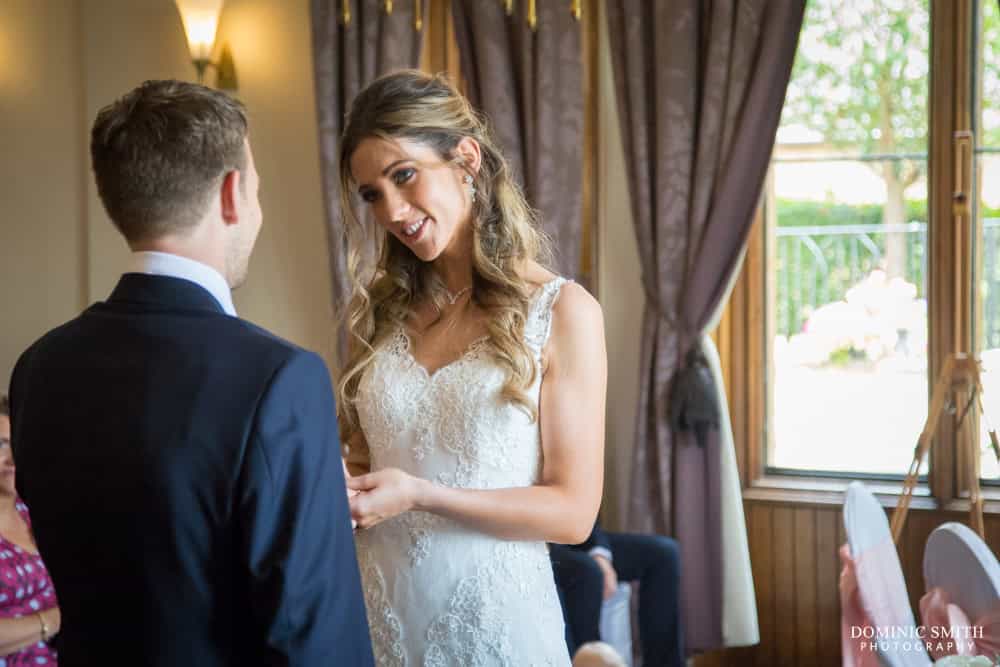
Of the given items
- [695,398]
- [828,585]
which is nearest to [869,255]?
[695,398]

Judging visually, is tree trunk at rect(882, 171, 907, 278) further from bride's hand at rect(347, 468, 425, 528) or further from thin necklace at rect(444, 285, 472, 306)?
bride's hand at rect(347, 468, 425, 528)

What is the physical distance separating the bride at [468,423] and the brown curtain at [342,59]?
95.4 inches

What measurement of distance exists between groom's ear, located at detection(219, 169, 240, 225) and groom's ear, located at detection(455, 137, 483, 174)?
2.57ft

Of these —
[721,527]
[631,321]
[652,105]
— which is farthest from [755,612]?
[652,105]

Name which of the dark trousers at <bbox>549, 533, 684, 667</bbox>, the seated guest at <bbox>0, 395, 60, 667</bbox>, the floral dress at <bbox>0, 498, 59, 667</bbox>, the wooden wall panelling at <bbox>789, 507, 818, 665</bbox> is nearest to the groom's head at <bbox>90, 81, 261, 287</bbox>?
the seated guest at <bbox>0, 395, 60, 667</bbox>

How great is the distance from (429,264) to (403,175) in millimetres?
277

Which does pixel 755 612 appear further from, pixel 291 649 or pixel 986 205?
pixel 291 649

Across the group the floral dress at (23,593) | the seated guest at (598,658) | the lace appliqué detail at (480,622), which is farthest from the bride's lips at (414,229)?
the floral dress at (23,593)

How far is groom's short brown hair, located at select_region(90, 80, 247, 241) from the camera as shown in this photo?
4.05ft

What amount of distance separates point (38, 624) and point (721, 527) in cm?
239

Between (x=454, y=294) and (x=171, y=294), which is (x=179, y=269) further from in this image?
(x=454, y=294)

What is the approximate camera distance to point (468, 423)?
195 cm

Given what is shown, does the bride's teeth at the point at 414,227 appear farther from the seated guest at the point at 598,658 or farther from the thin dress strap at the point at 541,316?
the seated guest at the point at 598,658

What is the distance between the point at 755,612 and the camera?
409 cm
